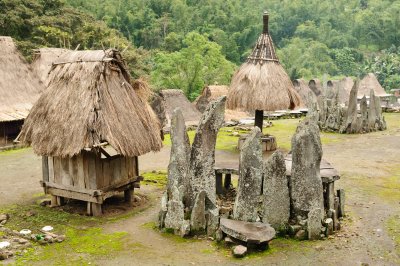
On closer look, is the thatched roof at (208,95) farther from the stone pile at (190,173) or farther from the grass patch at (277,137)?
the stone pile at (190,173)

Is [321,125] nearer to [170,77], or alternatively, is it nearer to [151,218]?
[170,77]

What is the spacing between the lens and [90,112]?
10375 millimetres

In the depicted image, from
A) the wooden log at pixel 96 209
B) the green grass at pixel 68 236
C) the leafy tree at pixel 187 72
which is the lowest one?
the green grass at pixel 68 236

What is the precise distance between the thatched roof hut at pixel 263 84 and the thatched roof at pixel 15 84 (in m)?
8.85

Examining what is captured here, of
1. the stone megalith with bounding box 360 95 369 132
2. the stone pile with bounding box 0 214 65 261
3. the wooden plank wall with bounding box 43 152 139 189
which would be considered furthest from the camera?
the stone megalith with bounding box 360 95 369 132

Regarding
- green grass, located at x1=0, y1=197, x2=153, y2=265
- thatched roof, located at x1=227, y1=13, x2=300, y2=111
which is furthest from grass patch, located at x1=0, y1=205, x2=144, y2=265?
thatched roof, located at x1=227, y1=13, x2=300, y2=111

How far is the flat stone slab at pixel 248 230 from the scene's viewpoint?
8.63m


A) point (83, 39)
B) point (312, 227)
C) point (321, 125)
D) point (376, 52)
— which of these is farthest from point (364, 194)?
point (376, 52)

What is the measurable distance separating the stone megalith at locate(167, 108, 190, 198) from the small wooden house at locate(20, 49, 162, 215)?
1.15 meters

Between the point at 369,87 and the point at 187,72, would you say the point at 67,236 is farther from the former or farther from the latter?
the point at 369,87

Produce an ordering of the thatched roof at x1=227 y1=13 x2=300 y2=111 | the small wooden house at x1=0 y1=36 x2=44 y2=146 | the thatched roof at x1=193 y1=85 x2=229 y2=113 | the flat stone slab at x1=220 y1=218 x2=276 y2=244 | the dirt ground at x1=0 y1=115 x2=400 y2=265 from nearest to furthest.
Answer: the dirt ground at x1=0 y1=115 x2=400 y2=265
the flat stone slab at x1=220 y1=218 x2=276 y2=244
the thatched roof at x1=227 y1=13 x2=300 y2=111
the small wooden house at x1=0 y1=36 x2=44 y2=146
the thatched roof at x1=193 y1=85 x2=229 y2=113

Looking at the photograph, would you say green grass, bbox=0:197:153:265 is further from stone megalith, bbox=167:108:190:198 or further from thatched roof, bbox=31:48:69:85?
thatched roof, bbox=31:48:69:85

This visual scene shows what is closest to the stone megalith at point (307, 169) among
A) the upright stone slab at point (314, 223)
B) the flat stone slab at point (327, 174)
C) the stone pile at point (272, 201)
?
the stone pile at point (272, 201)

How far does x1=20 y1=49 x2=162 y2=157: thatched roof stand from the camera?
33.9 feet
